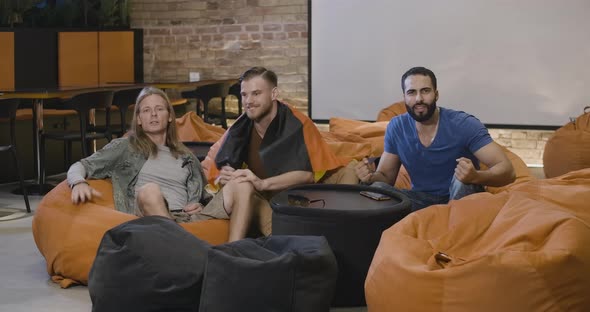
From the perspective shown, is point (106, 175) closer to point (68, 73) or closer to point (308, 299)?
point (308, 299)

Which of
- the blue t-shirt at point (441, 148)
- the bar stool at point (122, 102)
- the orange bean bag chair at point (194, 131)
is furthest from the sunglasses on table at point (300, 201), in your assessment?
the bar stool at point (122, 102)

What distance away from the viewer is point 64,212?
4.73 m

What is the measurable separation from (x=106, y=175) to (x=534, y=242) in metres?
2.41

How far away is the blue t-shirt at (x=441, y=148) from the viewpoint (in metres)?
4.83

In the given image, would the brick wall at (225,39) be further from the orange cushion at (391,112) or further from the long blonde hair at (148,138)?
the long blonde hair at (148,138)

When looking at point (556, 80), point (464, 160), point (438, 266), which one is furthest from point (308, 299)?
point (556, 80)

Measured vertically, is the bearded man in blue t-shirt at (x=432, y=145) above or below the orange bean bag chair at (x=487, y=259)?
above

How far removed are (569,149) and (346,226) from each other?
3.96 m

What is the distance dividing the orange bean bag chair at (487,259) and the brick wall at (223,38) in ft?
21.3

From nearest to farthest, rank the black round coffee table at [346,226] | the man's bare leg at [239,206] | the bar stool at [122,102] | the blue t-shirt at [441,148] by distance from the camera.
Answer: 1. the black round coffee table at [346,226]
2. the man's bare leg at [239,206]
3. the blue t-shirt at [441,148]
4. the bar stool at [122,102]

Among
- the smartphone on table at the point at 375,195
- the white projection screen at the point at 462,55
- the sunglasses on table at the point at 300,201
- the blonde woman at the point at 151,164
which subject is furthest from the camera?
the white projection screen at the point at 462,55

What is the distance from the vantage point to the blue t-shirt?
15.8ft

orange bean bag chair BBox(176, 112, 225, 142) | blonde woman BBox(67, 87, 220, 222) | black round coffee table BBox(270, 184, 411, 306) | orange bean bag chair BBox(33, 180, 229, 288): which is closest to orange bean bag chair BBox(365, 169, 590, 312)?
black round coffee table BBox(270, 184, 411, 306)

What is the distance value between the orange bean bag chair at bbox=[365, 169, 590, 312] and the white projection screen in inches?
221
